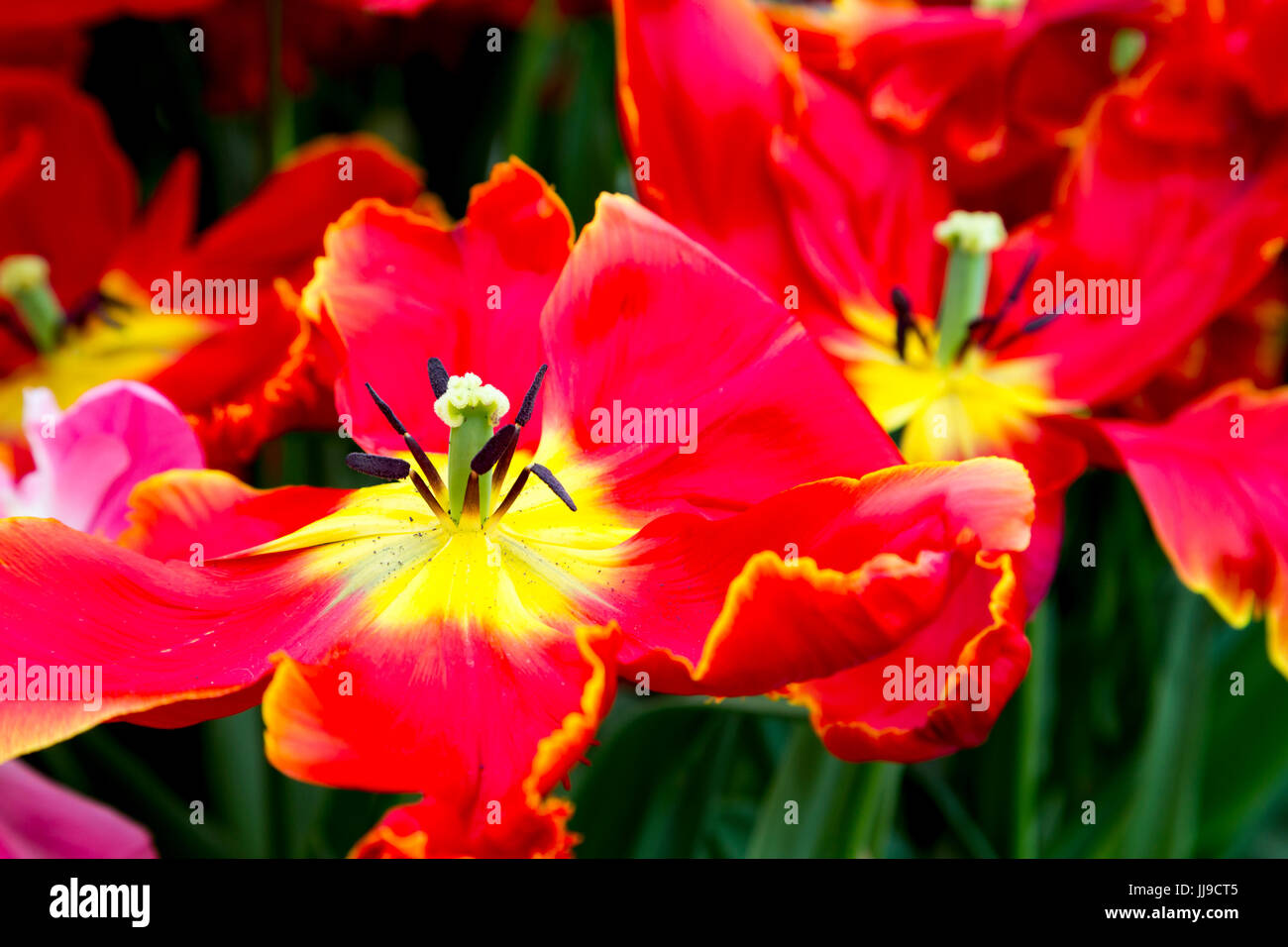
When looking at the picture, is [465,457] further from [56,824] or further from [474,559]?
[56,824]

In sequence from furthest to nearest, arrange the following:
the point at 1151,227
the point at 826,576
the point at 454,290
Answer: the point at 1151,227, the point at 454,290, the point at 826,576

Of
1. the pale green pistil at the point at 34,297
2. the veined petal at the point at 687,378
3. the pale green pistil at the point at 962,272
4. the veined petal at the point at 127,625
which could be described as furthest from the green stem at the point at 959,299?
the pale green pistil at the point at 34,297

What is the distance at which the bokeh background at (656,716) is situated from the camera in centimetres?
51

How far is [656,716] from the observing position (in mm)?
481

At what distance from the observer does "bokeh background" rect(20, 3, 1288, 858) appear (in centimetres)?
51

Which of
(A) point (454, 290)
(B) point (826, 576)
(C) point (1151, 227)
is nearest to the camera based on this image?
(B) point (826, 576)

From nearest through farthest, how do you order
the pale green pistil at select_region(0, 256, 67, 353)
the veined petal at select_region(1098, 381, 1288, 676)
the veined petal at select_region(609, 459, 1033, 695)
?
the veined petal at select_region(609, 459, 1033, 695)
the veined petal at select_region(1098, 381, 1288, 676)
the pale green pistil at select_region(0, 256, 67, 353)

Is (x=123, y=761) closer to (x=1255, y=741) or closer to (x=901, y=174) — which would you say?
(x=901, y=174)

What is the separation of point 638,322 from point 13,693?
0.57 feet

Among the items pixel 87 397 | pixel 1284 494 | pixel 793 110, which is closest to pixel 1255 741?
pixel 1284 494

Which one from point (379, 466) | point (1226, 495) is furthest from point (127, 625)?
point (1226, 495)

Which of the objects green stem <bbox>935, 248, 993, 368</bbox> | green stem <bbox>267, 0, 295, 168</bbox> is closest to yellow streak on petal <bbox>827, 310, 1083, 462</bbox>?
green stem <bbox>935, 248, 993, 368</bbox>

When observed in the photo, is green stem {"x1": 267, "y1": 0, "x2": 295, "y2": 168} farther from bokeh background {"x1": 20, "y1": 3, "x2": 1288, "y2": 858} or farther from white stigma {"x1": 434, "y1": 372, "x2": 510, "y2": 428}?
white stigma {"x1": 434, "y1": 372, "x2": 510, "y2": 428}

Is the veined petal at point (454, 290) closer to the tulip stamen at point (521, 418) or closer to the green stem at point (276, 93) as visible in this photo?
the tulip stamen at point (521, 418)
